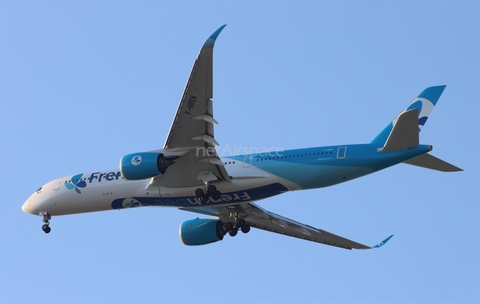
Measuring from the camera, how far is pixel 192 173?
1273 inches

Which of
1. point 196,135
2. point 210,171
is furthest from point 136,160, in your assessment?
point 210,171

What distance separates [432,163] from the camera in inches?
1193

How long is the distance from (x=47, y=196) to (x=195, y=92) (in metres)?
12.0

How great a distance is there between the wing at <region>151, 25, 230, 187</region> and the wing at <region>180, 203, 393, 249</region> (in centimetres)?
433

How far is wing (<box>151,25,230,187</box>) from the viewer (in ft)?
91.8

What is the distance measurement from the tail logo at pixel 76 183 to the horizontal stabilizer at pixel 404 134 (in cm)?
1432

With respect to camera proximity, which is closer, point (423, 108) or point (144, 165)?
point (144, 165)

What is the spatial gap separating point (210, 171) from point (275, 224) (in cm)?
747

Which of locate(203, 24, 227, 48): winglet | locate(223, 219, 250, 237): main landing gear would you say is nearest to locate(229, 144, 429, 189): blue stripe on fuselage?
locate(223, 219, 250, 237): main landing gear

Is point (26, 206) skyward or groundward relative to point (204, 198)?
skyward

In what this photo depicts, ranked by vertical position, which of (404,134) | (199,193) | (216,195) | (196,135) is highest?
(196,135)

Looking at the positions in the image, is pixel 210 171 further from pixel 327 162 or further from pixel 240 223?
pixel 240 223

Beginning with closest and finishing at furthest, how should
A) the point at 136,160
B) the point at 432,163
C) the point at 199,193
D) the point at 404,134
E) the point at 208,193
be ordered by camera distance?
1. the point at 404,134
2. the point at 432,163
3. the point at 136,160
4. the point at 208,193
5. the point at 199,193

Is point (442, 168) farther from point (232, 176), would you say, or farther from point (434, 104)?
point (232, 176)
